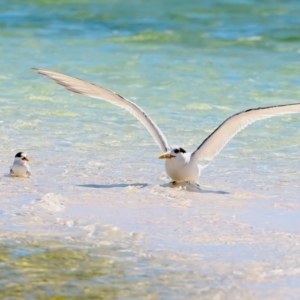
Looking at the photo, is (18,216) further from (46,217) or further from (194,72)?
(194,72)

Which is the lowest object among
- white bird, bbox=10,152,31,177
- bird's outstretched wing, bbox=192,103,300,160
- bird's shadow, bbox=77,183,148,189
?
bird's shadow, bbox=77,183,148,189

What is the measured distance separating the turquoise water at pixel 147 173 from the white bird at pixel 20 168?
11 centimetres

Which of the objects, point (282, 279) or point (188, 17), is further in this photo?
point (188, 17)

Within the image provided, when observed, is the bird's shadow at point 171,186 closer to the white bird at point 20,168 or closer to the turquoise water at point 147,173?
the turquoise water at point 147,173

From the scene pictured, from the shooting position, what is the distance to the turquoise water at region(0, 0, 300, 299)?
5.41 metres

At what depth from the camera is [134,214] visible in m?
6.82

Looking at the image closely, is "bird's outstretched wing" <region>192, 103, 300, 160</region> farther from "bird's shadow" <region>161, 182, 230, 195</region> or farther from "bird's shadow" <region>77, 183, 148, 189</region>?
"bird's shadow" <region>77, 183, 148, 189</region>

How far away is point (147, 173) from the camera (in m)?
8.45

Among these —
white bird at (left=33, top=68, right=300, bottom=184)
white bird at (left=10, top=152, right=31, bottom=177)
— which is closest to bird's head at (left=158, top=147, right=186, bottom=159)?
white bird at (left=33, top=68, right=300, bottom=184)

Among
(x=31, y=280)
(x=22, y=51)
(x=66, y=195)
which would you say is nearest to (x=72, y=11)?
(x=22, y=51)

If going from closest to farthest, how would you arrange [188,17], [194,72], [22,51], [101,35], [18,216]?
1. [18,216]
2. [194,72]
3. [22,51]
4. [101,35]
5. [188,17]

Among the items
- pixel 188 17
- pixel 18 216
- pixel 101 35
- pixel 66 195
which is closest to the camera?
pixel 18 216

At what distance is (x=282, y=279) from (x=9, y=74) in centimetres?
935

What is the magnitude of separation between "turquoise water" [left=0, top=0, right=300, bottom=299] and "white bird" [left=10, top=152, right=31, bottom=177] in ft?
0.36
